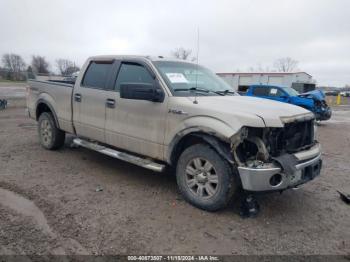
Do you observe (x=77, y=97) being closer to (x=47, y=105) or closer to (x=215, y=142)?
(x=47, y=105)

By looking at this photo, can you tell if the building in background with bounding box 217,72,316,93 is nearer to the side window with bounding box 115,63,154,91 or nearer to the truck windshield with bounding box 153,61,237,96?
the truck windshield with bounding box 153,61,237,96

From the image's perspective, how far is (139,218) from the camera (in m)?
3.51

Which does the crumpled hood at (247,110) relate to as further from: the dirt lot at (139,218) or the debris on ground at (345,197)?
the debris on ground at (345,197)

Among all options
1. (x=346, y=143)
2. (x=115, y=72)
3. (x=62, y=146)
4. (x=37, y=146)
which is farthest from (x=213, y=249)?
(x=346, y=143)

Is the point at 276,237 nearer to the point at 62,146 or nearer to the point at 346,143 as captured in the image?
the point at 62,146

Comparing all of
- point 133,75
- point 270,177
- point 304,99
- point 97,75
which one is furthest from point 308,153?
point 304,99

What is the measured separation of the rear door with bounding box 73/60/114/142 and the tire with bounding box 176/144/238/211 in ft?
5.67

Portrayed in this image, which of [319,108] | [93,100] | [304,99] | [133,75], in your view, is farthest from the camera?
[304,99]

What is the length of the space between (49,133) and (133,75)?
2.67m

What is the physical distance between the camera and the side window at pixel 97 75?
4.97 metres

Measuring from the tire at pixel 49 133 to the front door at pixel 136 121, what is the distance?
1.77 meters

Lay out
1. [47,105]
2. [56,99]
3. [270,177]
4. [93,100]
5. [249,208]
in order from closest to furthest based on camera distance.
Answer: [270,177]
[249,208]
[93,100]
[56,99]
[47,105]

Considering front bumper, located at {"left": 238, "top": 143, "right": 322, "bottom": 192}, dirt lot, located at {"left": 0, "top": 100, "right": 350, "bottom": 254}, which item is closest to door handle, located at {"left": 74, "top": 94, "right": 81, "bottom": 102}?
dirt lot, located at {"left": 0, "top": 100, "right": 350, "bottom": 254}

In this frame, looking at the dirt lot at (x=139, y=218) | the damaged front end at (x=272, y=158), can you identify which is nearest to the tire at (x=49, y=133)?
the dirt lot at (x=139, y=218)
